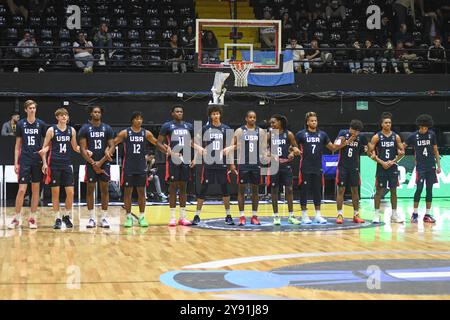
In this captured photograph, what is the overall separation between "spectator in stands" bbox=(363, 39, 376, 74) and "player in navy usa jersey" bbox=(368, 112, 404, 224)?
25.1 feet

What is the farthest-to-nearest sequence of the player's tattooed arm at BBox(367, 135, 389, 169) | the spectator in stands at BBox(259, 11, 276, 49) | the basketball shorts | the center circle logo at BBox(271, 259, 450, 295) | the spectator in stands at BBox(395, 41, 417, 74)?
the spectator in stands at BBox(395, 41, 417, 74) → the spectator in stands at BBox(259, 11, 276, 49) → the player's tattooed arm at BBox(367, 135, 389, 169) → the basketball shorts → the center circle logo at BBox(271, 259, 450, 295)

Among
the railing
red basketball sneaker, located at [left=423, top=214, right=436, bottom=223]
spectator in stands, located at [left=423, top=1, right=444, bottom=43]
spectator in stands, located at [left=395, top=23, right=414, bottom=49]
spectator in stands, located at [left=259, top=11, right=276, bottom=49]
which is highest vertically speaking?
spectator in stands, located at [left=423, top=1, right=444, bottom=43]

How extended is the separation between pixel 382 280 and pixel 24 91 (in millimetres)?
14330

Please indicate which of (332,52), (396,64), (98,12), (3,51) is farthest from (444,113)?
(3,51)

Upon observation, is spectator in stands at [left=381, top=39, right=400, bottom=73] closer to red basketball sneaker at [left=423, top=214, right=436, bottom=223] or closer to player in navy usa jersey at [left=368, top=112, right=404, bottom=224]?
player in navy usa jersey at [left=368, top=112, right=404, bottom=224]

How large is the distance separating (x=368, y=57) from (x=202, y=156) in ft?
36.7

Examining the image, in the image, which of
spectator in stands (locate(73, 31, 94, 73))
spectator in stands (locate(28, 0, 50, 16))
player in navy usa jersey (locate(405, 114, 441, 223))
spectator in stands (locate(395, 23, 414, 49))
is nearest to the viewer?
player in navy usa jersey (locate(405, 114, 441, 223))

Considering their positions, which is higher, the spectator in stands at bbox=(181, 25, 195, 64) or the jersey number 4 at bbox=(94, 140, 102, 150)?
the spectator in stands at bbox=(181, 25, 195, 64)

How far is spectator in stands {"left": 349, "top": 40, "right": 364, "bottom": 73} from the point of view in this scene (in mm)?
22080

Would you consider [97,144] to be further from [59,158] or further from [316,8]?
[316,8]

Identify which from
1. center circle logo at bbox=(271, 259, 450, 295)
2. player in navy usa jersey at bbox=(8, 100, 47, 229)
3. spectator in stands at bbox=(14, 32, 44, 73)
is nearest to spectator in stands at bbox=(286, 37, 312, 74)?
spectator in stands at bbox=(14, 32, 44, 73)

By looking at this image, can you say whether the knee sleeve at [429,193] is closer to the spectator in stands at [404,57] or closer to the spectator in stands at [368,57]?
the spectator in stands at [368,57]

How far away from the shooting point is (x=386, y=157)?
→ 14422 mm

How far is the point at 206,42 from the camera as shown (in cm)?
2189
